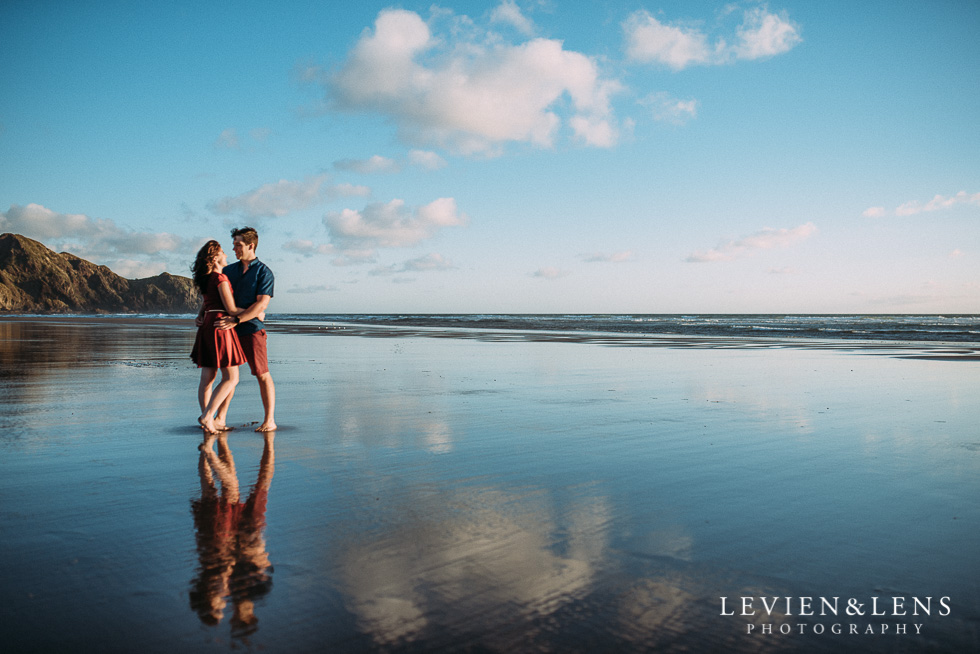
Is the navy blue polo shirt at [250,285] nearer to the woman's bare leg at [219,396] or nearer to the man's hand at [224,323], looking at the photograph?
the man's hand at [224,323]

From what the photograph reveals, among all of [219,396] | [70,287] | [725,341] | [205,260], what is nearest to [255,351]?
[219,396]

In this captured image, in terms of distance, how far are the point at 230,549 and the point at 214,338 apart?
10.8ft

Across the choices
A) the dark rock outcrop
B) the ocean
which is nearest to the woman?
the ocean

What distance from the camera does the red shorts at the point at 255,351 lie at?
220 inches

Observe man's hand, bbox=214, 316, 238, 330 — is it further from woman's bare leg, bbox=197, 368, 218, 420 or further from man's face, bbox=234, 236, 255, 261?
man's face, bbox=234, 236, 255, 261

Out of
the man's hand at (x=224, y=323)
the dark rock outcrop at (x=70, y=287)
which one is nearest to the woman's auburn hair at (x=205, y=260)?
the man's hand at (x=224, y=323)

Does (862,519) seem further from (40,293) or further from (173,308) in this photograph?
(173,308)

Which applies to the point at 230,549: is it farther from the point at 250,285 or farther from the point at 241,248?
the point at 241,248

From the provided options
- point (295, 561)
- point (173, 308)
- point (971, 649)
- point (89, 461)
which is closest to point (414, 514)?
point (295, 561)

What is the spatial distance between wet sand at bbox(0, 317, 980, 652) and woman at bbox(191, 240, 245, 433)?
1.24 feet

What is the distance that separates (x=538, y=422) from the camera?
6031mm

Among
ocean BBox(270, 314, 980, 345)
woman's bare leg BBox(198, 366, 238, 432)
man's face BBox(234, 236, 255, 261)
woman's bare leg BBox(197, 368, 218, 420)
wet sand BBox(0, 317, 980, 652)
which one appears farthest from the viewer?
ocean BBox(270, 314, 980, 345)

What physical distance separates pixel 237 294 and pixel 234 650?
4.34m

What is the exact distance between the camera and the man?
18.2 ft
